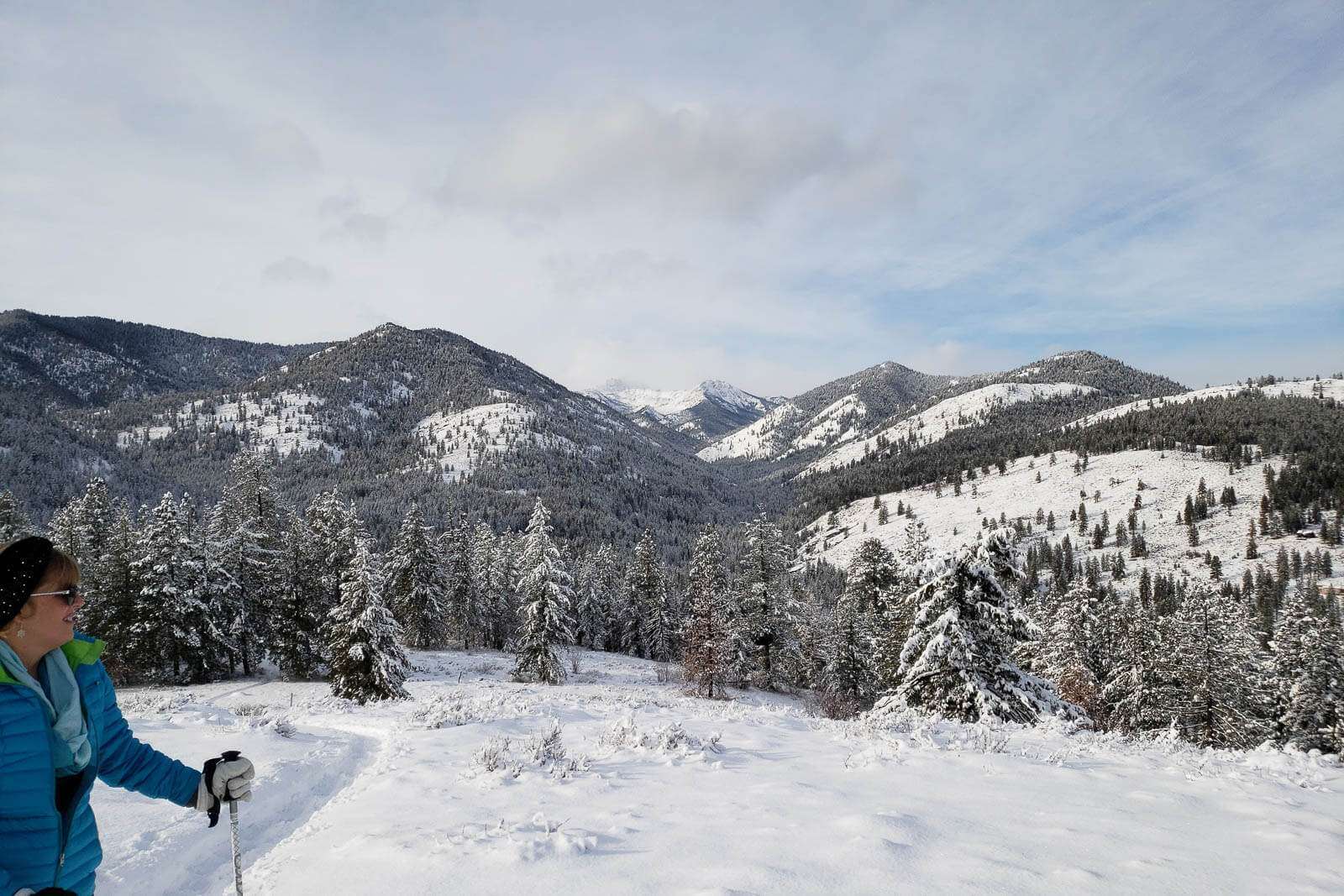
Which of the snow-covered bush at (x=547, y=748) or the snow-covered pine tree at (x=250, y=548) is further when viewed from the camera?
the snow-covered pine tree at (x=250, y=548)

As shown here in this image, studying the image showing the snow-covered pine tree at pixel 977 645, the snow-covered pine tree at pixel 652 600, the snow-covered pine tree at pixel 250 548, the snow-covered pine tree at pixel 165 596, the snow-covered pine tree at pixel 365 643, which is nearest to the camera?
the snow-covered pine tree at pixel 977 645

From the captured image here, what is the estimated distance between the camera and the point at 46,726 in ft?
9.95

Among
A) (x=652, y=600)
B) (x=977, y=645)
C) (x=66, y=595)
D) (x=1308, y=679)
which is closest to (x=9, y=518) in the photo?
(x=652, y=600)

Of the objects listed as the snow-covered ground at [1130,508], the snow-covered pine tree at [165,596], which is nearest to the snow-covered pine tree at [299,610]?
the snow-covered pine tree at [165,596]

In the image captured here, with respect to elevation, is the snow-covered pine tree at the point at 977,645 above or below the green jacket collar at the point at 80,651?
below

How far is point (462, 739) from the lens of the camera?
10.9m

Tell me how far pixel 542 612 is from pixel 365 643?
42.5 feet

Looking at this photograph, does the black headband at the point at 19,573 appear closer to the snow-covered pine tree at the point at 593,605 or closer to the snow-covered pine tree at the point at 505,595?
the snow-covered pine tree at the point at 505,595

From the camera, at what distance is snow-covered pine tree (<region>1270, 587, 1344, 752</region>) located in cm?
3209

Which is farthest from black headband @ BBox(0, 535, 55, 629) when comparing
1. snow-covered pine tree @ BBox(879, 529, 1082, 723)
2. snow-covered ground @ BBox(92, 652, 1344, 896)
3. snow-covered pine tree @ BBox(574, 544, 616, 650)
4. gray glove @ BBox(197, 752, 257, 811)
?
snow-covered pine tree @ BBox(574, 544, 616, 650)

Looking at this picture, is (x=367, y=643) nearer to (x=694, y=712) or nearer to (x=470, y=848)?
(x=694, y=712)

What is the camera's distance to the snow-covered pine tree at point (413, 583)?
4645 centimetres

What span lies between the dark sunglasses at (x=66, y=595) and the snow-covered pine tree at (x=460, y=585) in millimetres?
51946

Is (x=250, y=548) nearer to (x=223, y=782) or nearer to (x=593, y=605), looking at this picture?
(x=593, y=605)
